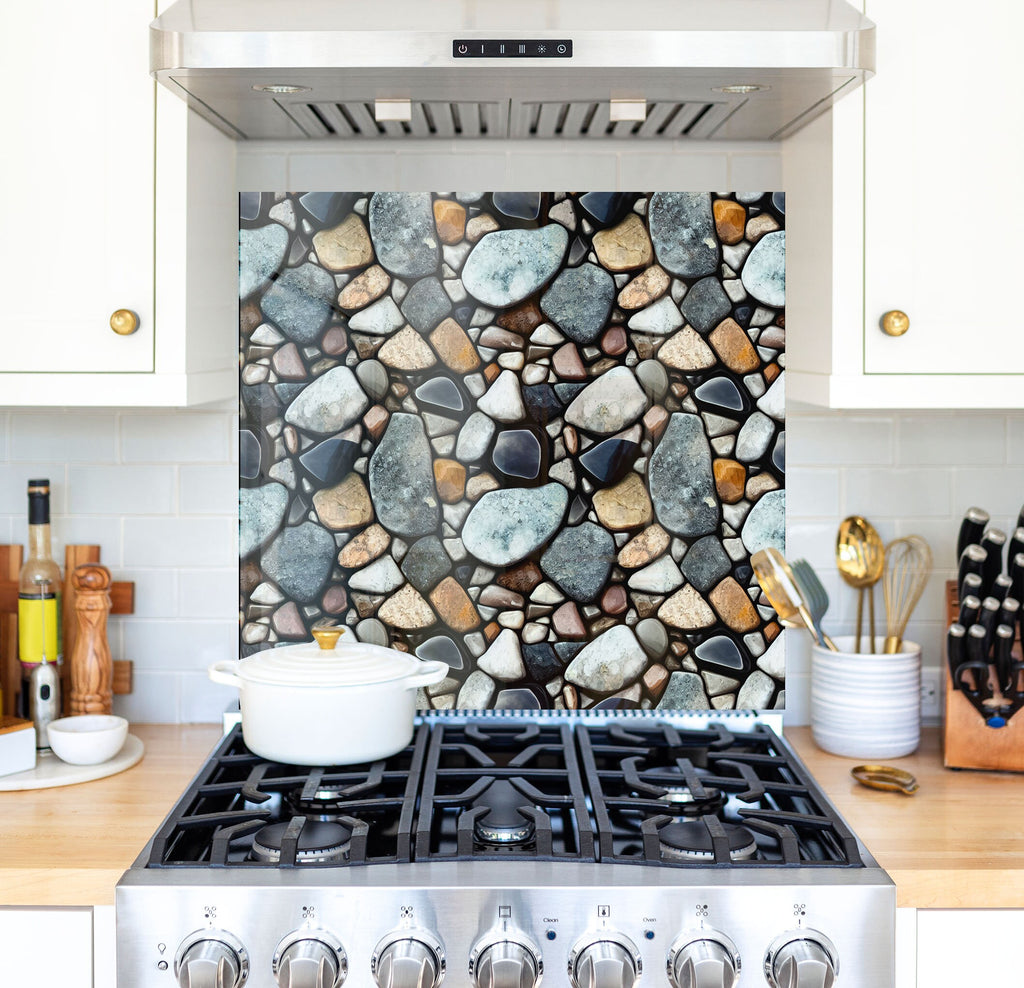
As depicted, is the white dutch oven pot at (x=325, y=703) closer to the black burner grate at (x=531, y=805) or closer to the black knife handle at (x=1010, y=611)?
the black burner grate at (x=531, y=805)

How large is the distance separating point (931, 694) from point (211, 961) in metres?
1.39

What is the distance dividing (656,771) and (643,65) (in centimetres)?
105

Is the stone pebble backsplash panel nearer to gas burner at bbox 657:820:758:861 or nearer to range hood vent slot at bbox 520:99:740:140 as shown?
range hood vent slot at bbox 520:99:740:140

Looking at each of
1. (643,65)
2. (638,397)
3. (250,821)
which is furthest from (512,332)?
(250,821)

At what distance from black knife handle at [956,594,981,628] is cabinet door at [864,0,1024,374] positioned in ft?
1.30

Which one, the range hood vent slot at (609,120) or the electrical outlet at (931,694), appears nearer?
the range hood vent slot at (609,120)

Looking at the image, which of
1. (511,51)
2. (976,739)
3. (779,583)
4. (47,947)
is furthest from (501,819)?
(511,51)

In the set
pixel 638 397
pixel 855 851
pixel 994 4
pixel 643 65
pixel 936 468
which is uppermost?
pixel 994 4

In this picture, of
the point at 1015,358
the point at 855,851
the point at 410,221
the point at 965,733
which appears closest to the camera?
the point at 855,851

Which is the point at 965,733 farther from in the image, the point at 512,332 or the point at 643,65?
the point at 643,65

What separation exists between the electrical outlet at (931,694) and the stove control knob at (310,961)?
48.6 inches

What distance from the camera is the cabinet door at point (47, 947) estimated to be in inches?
58.3

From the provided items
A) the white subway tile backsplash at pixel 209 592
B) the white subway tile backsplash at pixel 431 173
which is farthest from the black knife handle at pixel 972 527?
the white subway tile backsplash at pixel 209 592

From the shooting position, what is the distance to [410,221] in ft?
6.82
